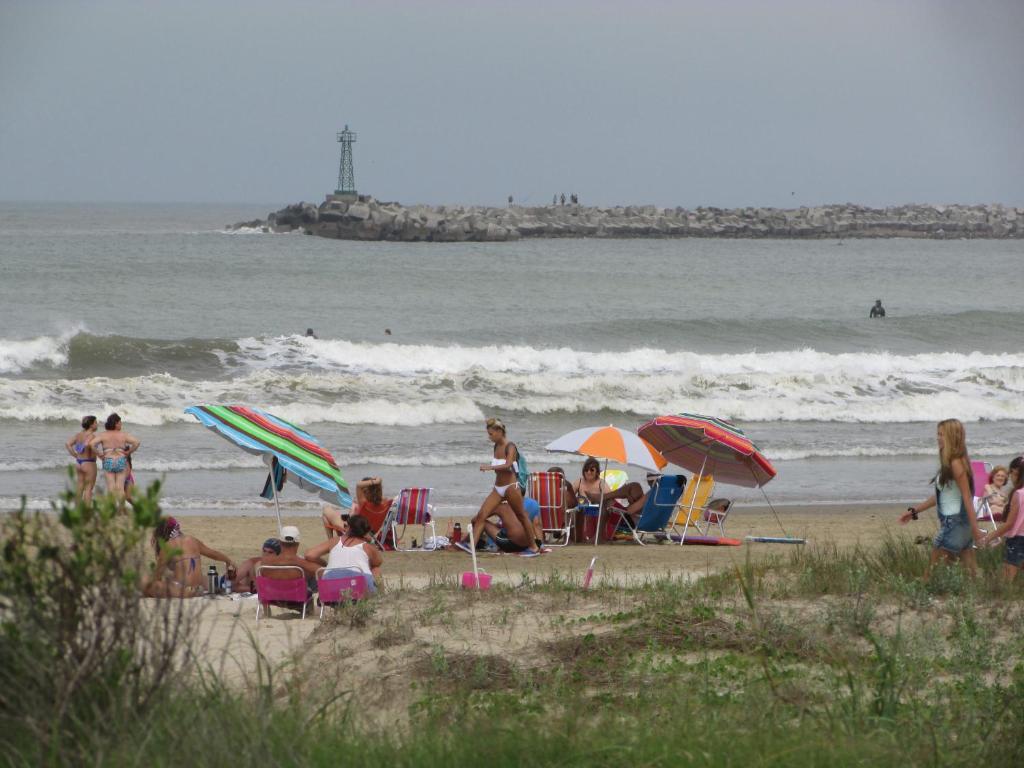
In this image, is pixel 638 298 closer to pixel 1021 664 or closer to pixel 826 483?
pixel 826 483

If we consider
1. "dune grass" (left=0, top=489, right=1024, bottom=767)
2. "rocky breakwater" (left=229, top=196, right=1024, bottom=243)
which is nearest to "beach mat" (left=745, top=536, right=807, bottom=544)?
"dune grass" (left=0, top=489, right=1024, bottom=767)

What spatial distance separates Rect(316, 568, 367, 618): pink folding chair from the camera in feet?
23.2

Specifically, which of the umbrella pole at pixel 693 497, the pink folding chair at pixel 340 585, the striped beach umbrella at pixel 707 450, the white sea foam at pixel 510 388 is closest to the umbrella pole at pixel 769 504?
the striped beach umbrella at pixel 707 450

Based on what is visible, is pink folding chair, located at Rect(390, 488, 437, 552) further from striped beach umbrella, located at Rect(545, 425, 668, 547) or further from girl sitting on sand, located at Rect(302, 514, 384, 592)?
girl sitting on sand, located at Rect(302, 514, 384, 592)

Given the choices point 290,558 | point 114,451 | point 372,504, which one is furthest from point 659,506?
point 114,451

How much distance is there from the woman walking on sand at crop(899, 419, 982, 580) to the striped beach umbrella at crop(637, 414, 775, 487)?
3.62 m

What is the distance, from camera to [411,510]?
10664 millimetres

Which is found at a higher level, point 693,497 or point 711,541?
point 693,497

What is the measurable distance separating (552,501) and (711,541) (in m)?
1.48

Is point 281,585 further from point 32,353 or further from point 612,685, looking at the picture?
point 32,353

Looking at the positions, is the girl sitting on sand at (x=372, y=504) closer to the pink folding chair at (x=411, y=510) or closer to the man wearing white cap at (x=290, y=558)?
the pink folding chair at (x=411, y=510)

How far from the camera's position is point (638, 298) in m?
38.8

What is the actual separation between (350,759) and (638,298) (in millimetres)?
35277

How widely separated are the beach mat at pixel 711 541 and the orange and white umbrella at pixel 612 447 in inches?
30.5
